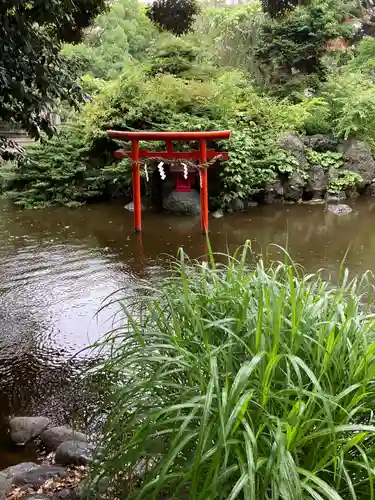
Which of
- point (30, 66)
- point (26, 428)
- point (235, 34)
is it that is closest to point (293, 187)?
point (235, 34)

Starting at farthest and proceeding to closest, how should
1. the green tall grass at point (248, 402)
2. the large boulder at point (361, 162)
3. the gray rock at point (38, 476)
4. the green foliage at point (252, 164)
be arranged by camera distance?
the large boulder at point (361, 162), the green foliage at point (252, 164), the gray rock at point (38, 476), the green tall grass at point (248, 402)

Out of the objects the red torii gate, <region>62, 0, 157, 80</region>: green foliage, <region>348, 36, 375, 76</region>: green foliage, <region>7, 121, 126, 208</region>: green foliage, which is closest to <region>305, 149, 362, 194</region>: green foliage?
the red torii gate

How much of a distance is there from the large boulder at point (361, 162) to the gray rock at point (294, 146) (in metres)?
0.94

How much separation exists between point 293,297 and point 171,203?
25.3ft

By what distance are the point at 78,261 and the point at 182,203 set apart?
3168 mm

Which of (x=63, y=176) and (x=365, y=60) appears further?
(x=365, y=60)

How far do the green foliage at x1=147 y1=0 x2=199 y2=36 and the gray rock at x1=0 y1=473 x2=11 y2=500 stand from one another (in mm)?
6477

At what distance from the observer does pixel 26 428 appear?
9.94 feet

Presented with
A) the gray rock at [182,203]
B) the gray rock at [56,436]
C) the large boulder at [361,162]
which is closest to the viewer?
the gray rock at [56,436]

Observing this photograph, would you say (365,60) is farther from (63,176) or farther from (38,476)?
(38,476)

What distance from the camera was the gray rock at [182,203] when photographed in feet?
30.2

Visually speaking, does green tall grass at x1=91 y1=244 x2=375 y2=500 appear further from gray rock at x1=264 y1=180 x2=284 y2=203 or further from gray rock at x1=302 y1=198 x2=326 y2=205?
gray rock at x1=302 y1=198 x2=326 y2=205

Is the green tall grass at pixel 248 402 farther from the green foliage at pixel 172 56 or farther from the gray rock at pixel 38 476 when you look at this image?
the green foliage at pixel 172 56

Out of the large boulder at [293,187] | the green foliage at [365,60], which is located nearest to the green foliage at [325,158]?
the large boulder at [293,187]
